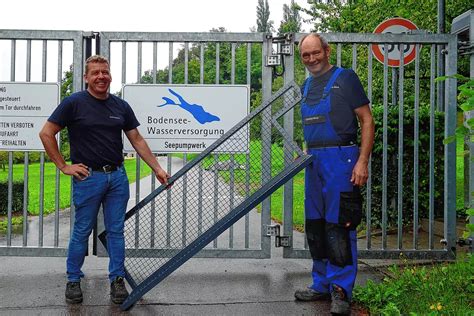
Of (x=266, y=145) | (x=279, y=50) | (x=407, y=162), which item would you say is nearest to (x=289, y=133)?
(x=266, y=145)

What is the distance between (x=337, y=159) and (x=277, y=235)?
5.37 feet

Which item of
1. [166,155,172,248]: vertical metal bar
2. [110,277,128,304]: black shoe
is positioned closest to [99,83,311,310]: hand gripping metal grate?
[166,155,172,248]: vertical metal bar

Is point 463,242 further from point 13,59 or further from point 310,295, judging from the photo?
point 13,59

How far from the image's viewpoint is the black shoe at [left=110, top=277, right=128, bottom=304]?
4.33m

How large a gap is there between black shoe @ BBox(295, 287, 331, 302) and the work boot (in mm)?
322

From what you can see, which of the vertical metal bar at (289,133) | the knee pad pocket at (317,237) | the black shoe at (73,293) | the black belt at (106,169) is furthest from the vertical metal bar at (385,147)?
the black shoe at (73,293)

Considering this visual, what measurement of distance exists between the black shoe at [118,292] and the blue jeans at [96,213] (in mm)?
61

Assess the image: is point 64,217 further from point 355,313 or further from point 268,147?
point 355,313

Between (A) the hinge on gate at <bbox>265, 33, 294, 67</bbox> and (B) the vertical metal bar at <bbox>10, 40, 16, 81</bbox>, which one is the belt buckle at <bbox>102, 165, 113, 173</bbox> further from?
(A) the hinge on gate at <bbox>265, 33, 294, 67</bbox>

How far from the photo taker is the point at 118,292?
4.34 metres

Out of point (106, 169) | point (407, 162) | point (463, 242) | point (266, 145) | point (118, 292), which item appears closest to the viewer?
point (118, 292)

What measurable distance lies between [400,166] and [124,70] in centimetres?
299

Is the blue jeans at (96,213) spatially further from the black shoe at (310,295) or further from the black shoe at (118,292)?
the black shoe at (310,295)

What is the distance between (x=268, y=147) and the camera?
529 cm
